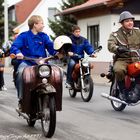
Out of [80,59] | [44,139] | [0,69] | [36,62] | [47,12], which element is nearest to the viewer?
[44,139]

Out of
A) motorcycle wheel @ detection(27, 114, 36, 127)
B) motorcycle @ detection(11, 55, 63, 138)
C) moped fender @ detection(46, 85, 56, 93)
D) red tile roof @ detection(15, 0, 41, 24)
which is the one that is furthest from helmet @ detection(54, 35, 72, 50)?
red tile roof @ detection(15, 0, 41, 24)

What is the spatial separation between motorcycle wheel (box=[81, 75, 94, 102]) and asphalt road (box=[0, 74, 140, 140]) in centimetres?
32

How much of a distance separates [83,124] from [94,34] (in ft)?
64.5

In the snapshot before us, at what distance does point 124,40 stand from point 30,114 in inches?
112

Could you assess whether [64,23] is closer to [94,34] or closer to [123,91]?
[94,34]

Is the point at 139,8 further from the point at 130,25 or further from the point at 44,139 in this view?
the point at 44,139

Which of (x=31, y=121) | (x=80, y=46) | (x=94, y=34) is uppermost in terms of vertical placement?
(x=94, y=34)

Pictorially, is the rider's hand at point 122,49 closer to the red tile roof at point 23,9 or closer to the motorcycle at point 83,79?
the motorcycle at point 83,79

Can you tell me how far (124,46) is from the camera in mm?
10172

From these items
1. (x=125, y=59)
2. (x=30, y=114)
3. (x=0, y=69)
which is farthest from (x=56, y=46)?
(x=0, y=69)

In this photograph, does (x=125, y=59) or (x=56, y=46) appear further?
(x=125, y=59)

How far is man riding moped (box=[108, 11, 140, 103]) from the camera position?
1009 cm

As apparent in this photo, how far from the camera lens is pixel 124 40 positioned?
33.8ft

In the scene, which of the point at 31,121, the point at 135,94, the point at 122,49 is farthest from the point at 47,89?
the point at 135,94
